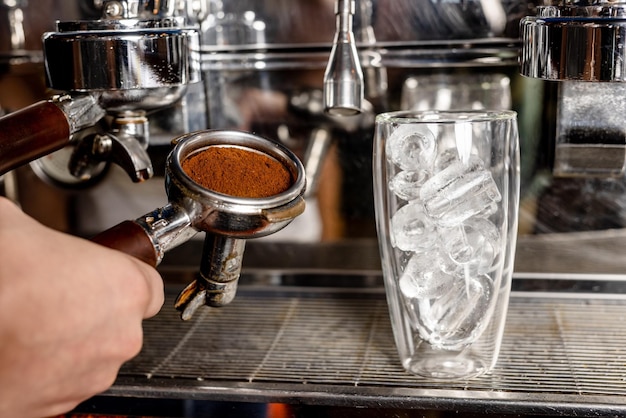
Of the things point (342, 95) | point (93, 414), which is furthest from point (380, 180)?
point (93, 414)

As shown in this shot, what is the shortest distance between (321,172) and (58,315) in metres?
0.50

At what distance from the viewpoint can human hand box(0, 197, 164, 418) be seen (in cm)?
46

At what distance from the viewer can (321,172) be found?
3.06 ft

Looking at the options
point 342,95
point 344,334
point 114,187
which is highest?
point 342,95

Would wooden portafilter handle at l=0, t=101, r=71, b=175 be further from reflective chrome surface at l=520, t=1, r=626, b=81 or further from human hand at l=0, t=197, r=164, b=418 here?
reflective chrome surface at l=520, t=1, r=626, b=81

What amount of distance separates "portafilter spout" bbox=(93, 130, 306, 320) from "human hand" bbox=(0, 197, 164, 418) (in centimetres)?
6

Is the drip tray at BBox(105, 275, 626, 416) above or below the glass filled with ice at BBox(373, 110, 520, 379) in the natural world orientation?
below

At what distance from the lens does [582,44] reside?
25.5 inches

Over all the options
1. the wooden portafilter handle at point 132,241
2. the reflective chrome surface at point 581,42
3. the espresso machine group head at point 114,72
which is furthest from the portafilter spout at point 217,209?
the reflective chrome surface at point 581,42

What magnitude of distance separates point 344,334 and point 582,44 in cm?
34

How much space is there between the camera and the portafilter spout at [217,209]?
557mm

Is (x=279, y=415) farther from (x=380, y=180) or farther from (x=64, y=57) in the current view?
(x=64, y=57)

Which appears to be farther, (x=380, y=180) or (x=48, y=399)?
(x=380, y=180)

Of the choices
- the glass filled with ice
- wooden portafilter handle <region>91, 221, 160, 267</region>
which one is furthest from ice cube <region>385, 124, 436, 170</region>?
wooden portafilter handle <region>91, 221, 160, 267</region>
